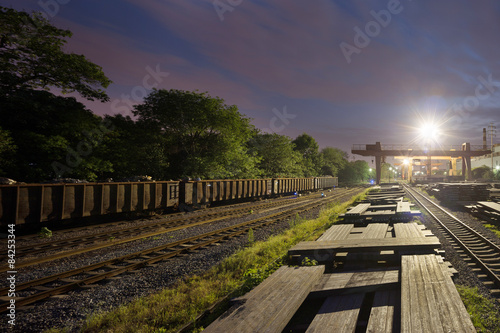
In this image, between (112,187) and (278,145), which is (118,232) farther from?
(278,145)

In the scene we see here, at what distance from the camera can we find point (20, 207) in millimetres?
10055

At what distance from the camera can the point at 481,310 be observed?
4469 mm

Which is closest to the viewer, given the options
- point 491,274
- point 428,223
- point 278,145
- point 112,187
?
point 491,274

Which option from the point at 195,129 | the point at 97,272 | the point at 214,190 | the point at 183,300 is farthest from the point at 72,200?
the point at 195,129

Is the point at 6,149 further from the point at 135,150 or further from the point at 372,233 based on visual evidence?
the point at 372,233

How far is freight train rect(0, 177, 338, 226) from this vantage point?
32.6ft

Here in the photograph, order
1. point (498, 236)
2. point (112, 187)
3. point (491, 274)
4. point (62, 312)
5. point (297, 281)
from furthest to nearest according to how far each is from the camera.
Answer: point (112, 187)
point (498, 236)
point (491, 274)
point (62, 312)
point (297, 281)

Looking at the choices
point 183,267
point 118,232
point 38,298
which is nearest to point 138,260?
point 183,267

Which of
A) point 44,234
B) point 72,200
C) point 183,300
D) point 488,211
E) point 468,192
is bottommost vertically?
point 44,234

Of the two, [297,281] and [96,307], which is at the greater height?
[297,281]

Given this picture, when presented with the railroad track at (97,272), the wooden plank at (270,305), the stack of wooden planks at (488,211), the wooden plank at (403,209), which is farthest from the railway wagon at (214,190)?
the stack of wooden planks at (488,211)

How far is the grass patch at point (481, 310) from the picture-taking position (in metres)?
4.02

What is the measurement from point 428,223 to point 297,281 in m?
11.2

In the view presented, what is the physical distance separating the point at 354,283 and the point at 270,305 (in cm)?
168
